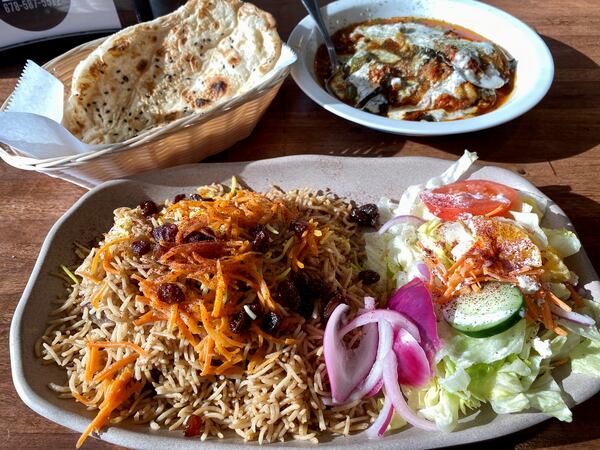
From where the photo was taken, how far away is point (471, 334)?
2.04 m

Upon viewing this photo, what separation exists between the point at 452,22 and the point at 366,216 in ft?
7.69

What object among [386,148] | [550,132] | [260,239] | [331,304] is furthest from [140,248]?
[550,132]

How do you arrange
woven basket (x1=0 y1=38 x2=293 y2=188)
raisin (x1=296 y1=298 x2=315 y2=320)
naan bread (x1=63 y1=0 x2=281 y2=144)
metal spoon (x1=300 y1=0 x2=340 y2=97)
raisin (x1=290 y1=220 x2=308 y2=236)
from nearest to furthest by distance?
raisin (x1=296 y1=298 x2=315 y2=320) → raisin (x1=290 y1=220 x2=308 y2=236) → woven basket (x1=0 y1=38 x2=293 y2=188) → naan bread (x1=63 y1=0 x2=281 y2=144) → metal spoon (x1=300 y1=0 x2=340 y2=97)

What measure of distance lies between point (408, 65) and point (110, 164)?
2.25 metres

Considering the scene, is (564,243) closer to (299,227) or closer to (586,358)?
(586,358)

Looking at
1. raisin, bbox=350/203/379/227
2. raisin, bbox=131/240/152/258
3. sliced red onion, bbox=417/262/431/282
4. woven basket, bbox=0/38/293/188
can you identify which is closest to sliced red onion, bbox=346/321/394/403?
sliced red onion, bbox=417/262/431/282

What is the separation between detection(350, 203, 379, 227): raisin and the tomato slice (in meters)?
0.29

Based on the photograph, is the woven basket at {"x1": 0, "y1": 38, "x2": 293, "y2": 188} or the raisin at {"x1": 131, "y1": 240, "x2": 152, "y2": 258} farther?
the woven basket at {"x1": 0, "y1": 38, "x2": 293, "y2": 188}

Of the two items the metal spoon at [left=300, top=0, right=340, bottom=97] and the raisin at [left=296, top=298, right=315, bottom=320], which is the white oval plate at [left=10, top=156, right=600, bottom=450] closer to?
the raisin at [left=296, top=298, right=315, bottom=320]

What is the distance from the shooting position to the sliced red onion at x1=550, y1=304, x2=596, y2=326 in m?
2.10

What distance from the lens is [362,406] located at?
2.09 meters

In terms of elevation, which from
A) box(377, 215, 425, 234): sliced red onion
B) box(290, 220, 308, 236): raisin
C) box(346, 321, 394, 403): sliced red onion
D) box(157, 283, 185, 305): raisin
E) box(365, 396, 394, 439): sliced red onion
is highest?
box(157, 283, 185, 305): raisin

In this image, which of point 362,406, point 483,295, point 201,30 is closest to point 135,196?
point 201,30

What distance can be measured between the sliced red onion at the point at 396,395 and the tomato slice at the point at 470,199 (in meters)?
0.85
